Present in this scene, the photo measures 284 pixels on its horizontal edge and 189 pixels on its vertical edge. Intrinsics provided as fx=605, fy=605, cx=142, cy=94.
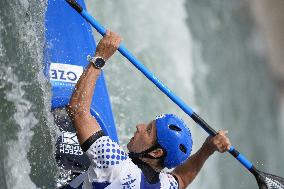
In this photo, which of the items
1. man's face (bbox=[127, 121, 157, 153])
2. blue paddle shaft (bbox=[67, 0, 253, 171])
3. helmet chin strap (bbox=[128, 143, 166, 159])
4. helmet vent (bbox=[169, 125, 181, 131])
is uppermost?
blue paddle shaft (bbox=[67, 0, 253, 171])

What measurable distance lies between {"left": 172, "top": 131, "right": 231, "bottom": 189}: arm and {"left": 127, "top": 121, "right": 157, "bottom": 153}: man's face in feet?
1.46

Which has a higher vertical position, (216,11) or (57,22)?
(216,11)

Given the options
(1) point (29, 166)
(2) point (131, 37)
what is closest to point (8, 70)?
(1) point (29, 166)

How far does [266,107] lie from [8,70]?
23.9ft

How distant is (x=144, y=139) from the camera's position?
3.30 meters

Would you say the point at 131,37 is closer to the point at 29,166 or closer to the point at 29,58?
the point at 29,58

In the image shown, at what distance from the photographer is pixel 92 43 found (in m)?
5.18

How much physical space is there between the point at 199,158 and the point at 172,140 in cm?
53

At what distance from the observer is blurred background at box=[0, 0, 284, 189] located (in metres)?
3.72

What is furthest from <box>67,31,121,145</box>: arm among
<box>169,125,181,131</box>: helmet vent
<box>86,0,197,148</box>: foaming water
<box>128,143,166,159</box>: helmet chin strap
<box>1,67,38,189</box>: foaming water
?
<box>86,0,197,148</box>: foaming water

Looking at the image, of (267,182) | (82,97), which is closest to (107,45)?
(82,97)

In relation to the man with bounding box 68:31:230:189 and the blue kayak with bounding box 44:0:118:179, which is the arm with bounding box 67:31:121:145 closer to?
the man with bounding box 68:31:230:189

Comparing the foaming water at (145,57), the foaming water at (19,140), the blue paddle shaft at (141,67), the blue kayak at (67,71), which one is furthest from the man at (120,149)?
the foaming water at (145,57)

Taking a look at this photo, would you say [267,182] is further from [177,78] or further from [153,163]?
[177,78]
